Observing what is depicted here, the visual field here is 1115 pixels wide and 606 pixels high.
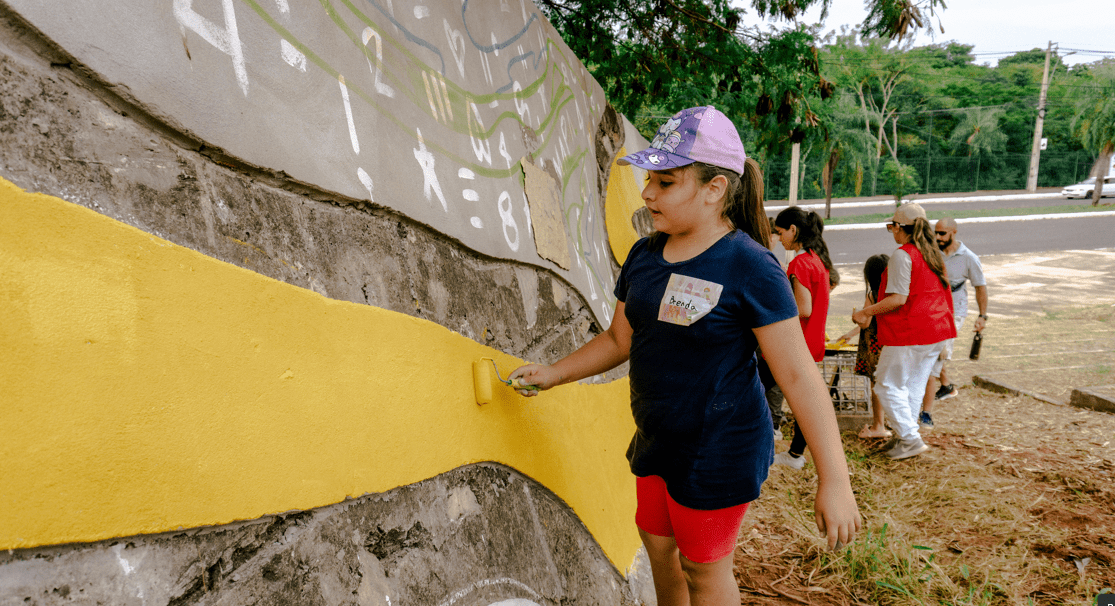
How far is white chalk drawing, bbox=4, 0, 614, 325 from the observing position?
1184mm

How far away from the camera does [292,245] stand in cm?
140

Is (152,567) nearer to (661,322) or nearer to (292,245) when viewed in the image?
(292,245)

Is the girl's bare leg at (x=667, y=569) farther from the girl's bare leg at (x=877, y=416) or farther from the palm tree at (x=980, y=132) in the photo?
the palm tree at (x=980, y=132)

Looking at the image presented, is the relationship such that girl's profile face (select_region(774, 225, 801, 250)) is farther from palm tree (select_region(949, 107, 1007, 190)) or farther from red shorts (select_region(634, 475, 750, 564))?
palm tree (select_region(949, 107, 1007, 190))

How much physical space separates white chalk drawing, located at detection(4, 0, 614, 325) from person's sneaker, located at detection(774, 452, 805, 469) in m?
2.13

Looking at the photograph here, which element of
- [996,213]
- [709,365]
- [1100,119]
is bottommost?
[996,213]

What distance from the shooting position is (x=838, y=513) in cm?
157

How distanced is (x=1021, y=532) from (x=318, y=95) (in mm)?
3831

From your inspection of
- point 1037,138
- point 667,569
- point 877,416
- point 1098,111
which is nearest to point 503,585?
point 667,569

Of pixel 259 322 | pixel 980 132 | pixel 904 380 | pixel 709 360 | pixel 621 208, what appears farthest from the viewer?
pixel 980 132

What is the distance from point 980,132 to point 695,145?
142 ft

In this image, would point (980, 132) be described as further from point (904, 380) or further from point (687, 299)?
point (687, 299)

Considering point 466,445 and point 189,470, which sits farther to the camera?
point 466,445

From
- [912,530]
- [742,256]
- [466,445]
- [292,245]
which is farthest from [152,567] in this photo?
[912,530]
